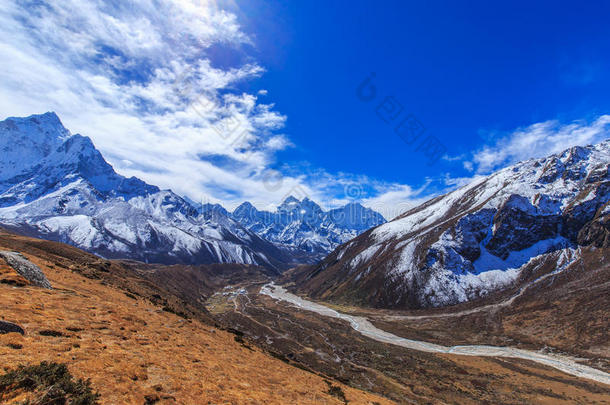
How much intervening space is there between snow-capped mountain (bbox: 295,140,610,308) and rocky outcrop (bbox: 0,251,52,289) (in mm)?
138321

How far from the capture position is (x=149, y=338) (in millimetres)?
19188

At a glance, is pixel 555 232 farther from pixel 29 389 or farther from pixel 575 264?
pixel 29 389

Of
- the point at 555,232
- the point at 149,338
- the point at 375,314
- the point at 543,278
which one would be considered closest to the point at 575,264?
the point at 543,278

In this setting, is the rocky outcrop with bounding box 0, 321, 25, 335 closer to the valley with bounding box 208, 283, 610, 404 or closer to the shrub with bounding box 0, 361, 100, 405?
the shrub with bounding box 0, 361, 100, 405

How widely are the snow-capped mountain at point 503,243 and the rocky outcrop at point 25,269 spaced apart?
138321mm

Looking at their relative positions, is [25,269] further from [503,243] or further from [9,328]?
[503,243]

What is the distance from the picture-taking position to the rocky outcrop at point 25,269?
21.3 m

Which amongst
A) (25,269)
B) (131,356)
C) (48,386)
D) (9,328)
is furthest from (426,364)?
(25,269)

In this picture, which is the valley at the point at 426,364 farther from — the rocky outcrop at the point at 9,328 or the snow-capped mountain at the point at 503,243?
the snow-capped mountain at the point at 503,243

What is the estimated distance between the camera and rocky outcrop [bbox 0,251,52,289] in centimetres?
2129

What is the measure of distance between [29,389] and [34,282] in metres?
18.5

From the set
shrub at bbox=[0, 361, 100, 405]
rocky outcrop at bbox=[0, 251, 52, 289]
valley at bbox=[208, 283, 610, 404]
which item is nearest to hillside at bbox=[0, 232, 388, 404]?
shrub at bbox=[0, 361, 100, 405]

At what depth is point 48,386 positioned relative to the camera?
8.90 metres

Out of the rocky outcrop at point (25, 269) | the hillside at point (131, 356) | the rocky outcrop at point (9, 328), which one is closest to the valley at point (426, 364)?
the hillside at point (131, 356)
